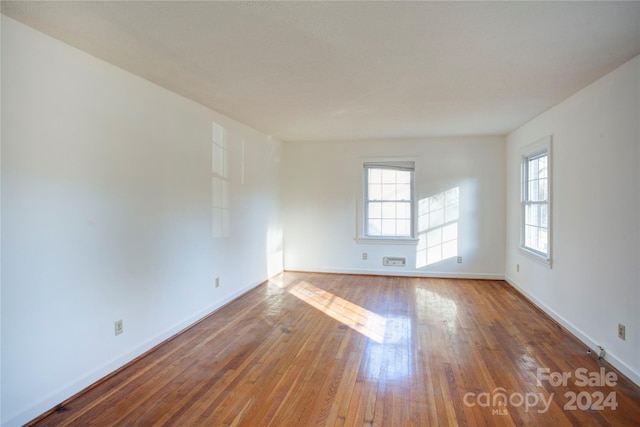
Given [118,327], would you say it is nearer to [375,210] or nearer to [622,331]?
[622,331]

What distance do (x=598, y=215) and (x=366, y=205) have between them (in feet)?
11.5

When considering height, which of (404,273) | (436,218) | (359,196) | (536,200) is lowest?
(404,273)

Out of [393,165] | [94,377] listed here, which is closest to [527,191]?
[393,165]

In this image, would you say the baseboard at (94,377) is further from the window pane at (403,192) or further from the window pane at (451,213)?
the window pane at (451,213)

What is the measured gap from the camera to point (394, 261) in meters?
5.90

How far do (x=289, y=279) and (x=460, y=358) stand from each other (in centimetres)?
327

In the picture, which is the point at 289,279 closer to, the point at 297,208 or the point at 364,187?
the point at 297,208

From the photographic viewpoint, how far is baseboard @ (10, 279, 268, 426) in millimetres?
2027

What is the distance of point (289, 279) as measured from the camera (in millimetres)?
5648

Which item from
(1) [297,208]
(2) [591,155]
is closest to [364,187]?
(1) [297,208]

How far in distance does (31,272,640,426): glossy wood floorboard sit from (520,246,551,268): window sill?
571 millimetres

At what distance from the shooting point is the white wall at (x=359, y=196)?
5547 millimetres

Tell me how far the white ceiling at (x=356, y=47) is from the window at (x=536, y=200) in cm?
81

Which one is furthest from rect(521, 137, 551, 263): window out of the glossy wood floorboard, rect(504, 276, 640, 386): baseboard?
the glossy wood floorboard
